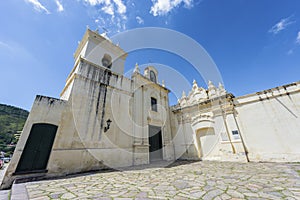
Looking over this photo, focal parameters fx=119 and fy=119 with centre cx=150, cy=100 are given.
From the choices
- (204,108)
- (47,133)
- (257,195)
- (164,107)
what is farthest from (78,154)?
(204,108)

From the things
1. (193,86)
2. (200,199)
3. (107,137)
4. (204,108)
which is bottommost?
(200,199)

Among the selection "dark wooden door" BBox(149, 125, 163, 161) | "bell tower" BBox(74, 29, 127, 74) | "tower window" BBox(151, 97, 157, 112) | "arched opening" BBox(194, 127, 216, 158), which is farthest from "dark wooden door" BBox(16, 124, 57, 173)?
"arched opening" BBox(194, 127, 216, 158)

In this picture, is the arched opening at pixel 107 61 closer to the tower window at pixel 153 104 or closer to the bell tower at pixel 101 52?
the bell tower at pixel 101 52

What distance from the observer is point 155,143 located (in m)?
9.77

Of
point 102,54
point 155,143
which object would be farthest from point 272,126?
point 102,54

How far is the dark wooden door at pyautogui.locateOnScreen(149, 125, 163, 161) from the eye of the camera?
938 cm

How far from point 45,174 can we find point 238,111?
11480mm

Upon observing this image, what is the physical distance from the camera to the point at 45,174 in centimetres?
490

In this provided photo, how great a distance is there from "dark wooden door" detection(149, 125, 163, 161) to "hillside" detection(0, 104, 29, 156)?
2778 cm

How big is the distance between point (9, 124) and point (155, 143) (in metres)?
41.1

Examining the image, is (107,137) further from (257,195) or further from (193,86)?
(193,86)

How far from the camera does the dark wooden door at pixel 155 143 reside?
9383 millimetres

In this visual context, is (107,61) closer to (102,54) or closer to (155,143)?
(102,54)

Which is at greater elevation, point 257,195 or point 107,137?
point 107,137
